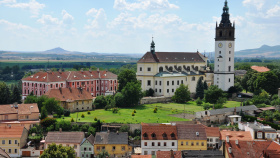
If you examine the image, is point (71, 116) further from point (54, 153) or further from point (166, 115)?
point (54, 153)

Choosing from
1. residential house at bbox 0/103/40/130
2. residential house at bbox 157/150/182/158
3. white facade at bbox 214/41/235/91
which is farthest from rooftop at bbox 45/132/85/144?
white facade at bbox 214/41/235/91

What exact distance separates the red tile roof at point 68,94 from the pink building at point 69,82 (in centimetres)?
816

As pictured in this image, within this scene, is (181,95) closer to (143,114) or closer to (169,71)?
(169,71)

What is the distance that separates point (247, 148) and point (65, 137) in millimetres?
22354

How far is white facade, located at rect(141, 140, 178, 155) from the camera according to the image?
5100 cm

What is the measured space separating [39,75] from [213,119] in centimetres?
3628

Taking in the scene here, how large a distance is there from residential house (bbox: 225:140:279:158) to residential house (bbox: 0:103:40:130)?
28104 millimetres

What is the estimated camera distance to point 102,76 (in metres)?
89.8

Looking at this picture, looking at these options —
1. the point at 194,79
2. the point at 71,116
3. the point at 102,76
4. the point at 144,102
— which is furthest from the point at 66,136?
the point at 194,79

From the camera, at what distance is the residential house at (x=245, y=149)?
44344 mm

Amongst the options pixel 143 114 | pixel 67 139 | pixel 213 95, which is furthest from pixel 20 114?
pixel 213 95

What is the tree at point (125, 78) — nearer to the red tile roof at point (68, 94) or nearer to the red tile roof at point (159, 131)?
the red tile roof at point (68, 94)

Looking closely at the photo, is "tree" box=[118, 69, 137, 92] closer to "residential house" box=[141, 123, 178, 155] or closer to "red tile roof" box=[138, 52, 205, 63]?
"red tile roof" box=[138, 52, 205, 63]

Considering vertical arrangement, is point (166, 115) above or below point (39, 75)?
below
